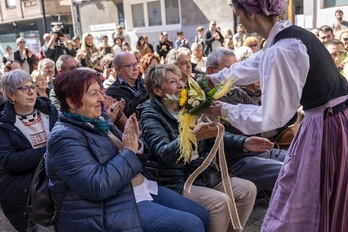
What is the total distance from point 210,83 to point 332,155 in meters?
1.06

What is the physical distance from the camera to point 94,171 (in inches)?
80.6

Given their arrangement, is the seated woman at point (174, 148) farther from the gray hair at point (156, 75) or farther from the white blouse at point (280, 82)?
the white blouse at point (280, 82)

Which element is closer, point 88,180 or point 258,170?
point 88,180

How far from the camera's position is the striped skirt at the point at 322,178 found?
1.85 meters

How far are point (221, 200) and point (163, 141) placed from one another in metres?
0.55

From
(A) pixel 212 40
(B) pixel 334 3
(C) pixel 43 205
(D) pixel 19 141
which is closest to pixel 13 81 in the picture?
(D) pixel 19 141

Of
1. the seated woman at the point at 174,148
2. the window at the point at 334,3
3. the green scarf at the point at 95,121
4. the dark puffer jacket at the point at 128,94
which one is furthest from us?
the window at the point at 334,3

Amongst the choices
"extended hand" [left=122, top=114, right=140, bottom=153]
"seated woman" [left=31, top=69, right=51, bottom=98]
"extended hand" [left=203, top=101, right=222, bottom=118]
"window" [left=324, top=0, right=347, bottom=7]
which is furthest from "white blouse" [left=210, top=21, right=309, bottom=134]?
"window" [left=324, top=0, right=347, bottom=7]

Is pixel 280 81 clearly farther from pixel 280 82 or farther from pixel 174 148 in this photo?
pixel 174 148

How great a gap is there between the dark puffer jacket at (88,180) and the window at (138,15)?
15778 millimetres

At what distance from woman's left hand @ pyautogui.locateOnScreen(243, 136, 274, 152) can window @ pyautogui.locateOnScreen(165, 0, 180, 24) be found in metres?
13.8

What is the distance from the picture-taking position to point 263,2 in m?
1.82

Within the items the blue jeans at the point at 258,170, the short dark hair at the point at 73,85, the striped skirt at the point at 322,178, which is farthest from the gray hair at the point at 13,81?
the striped skirt at the point at 322,178

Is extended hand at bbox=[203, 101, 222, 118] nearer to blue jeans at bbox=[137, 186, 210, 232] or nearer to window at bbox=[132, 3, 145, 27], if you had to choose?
blue jeans at bbox=[137, 186, 210, 232]
